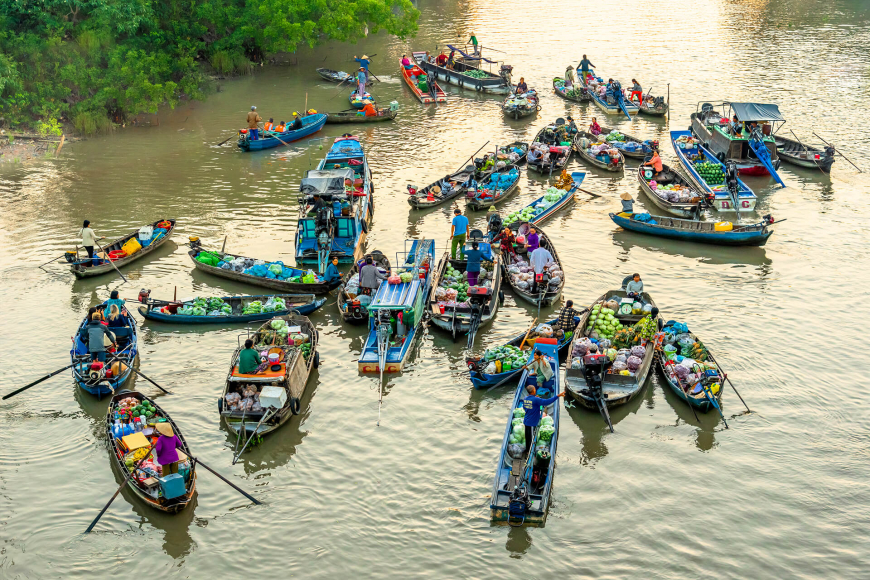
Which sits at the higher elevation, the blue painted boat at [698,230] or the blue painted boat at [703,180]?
the blue painted boat at [703,180]

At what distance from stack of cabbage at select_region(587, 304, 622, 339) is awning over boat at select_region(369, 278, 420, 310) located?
4317mm

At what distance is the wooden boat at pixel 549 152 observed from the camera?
30888 millimetres

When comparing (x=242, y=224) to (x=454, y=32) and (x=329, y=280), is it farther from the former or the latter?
(x=454, y=32)

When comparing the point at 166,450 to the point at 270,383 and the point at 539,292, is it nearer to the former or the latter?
the point at 270,383

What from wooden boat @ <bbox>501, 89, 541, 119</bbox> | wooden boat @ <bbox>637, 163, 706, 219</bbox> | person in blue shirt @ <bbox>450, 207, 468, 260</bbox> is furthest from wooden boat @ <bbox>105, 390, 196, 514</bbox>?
wooden boat @ <bbox>501, 89, 541, 119</bbox>

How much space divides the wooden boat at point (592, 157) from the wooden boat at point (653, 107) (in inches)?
205

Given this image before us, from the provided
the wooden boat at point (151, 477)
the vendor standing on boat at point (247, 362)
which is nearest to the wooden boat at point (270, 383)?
the vendor standing on boat at point (247, 362)

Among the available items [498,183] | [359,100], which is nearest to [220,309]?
[498,183]

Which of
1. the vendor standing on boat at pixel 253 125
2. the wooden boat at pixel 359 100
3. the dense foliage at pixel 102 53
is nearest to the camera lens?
the vendor standing on boat at pixel 253 125

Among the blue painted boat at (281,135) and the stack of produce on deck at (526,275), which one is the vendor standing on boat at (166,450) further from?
the blue painted boat at (281,135)

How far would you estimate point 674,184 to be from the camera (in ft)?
93.7

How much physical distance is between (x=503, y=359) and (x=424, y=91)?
993 inches

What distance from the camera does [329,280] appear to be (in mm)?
22266

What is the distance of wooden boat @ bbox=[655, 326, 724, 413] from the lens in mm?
17344
